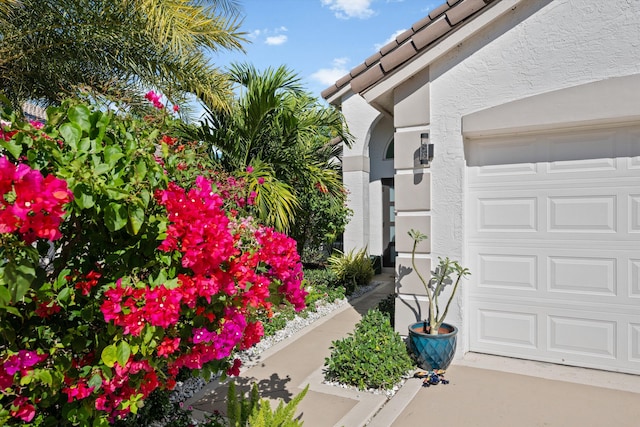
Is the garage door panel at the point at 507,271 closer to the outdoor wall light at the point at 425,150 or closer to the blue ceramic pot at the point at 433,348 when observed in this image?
the blue ceramic pot at the point at 433,348

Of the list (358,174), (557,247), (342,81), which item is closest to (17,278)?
(557,247)

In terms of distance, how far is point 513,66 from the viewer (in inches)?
186

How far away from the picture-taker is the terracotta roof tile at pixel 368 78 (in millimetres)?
5180

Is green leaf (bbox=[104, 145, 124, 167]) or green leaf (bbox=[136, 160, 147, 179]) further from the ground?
green leaf (bbox=[104, 145, 124, 167])

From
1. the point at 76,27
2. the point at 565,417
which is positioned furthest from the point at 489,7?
the point at 76,27

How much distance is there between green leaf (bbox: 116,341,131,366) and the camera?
5.60 ft

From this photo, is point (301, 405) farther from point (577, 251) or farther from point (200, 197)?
point (577, 251)

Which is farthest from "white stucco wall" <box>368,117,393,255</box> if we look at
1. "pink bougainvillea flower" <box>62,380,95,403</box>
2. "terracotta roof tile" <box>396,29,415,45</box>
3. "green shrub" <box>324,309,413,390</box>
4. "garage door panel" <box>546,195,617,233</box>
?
"pink bougainvillea flower" <box>62,380,95,403</box>

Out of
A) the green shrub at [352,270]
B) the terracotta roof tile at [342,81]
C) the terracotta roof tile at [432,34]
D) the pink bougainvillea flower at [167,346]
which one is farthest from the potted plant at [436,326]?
the terracotta roof tile at [342,81]

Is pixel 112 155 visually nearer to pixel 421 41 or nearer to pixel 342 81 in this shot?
pixel 421 41

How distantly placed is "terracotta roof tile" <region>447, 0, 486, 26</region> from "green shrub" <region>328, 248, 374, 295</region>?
19.8 ft

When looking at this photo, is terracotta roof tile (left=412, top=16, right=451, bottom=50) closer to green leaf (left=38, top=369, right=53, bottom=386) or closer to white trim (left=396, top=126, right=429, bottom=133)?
white trim (left=396, top=126, right=429, bottom=133)

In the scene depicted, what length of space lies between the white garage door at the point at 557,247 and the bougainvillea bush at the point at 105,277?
3.72 meters

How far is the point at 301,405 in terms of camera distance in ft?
13.4
